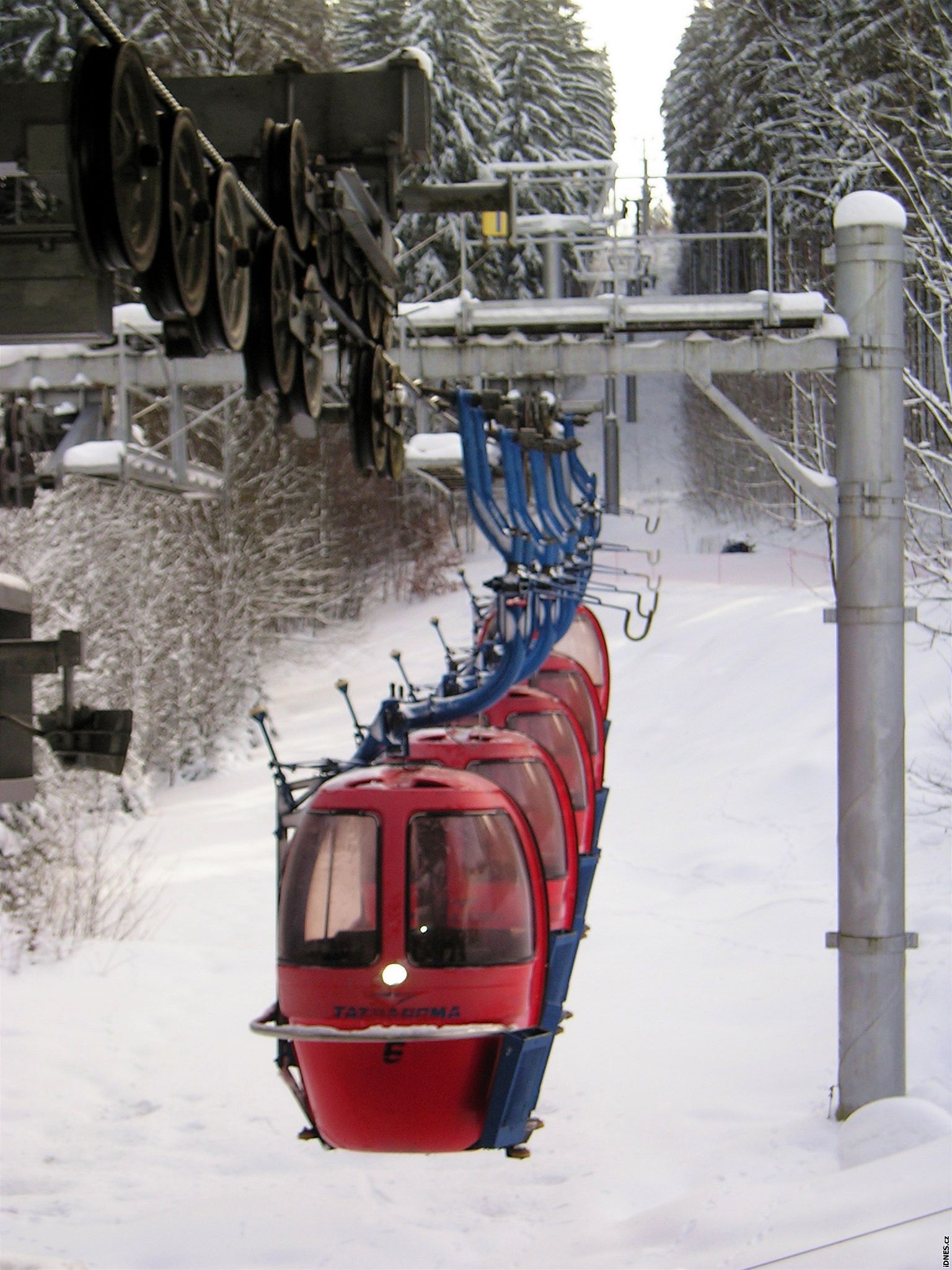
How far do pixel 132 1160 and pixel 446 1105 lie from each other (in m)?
5.02

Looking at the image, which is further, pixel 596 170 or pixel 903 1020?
pixel 596 170

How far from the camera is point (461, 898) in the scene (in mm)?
7316

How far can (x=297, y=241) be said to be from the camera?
4.49 m

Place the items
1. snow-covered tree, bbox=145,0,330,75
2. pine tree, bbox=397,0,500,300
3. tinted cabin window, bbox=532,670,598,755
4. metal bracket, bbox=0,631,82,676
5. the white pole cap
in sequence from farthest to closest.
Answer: pine tree, bbox=397,0,500,300
snow-covered tree, bbox=145,0,330,75
tinted cabin window, bbox=532,670,598,755
the white pole cap
metal bracket, bbox=0,631,82,676

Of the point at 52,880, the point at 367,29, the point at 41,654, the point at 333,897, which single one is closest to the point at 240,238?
the point at 41,654

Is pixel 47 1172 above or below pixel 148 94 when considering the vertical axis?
below

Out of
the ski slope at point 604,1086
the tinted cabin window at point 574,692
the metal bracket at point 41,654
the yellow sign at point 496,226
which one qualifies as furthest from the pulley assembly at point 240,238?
the tinted cabin window at point 574,692

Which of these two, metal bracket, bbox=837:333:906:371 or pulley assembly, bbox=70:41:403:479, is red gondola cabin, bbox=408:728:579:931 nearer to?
metal bracket, bbox=837:333:906:371

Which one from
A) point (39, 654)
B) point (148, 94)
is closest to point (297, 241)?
point (148, 94)

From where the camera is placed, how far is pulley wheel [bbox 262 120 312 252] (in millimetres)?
4305

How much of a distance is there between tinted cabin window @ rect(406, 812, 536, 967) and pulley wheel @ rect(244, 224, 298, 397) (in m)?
3.01

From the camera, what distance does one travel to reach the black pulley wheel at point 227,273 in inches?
153

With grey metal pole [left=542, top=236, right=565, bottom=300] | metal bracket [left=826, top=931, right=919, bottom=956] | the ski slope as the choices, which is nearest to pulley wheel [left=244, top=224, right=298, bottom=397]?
the ski slope

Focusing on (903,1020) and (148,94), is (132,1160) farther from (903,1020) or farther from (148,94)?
(148,94)
